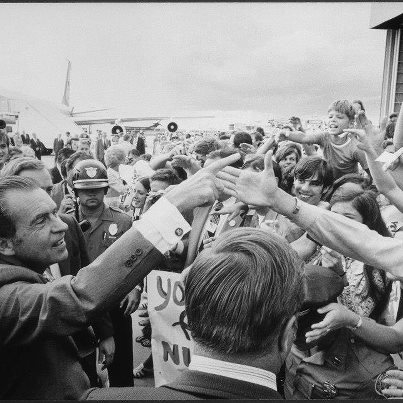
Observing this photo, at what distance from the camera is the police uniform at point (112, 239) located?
10.3 ft

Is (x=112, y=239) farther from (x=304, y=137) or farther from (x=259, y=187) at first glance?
(x=304, y=137)

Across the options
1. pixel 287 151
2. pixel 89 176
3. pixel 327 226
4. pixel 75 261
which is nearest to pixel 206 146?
pixel 287 151

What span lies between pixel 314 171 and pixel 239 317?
2259 mm

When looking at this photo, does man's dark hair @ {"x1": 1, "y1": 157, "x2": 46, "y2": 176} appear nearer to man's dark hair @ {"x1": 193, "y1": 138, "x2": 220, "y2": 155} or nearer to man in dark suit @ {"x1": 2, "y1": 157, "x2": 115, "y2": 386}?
man in dark suit @ {"x1": 2, "y1": 157, "x2": 115, "y2": 386}

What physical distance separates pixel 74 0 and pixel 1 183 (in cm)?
64

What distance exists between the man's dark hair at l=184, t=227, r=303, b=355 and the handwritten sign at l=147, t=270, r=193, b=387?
4.76 feet

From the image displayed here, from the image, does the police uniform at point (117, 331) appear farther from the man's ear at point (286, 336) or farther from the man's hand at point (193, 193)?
the man's ear at point (286, 336)

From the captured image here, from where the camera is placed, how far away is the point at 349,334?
6.02ft

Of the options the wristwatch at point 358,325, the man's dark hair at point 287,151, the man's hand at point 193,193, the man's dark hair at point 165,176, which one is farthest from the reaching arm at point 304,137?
the man's hand at point 193,193

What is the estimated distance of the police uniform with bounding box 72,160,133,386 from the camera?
3.13 metres

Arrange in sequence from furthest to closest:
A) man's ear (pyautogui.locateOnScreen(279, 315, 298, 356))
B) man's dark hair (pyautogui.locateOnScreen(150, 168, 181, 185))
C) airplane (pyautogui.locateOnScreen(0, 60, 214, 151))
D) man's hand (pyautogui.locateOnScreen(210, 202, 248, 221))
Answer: airplane (pyautogui.locateOnScreen(0, 60, 214, 151)) → man's dark hair (pyautogui.locateOnScreen(150, 168, 181, 185)) → man's hand (pyautogui.locateOnScreen(210, 202, 248, 221)) → man's ear (pyautogui.locateOnScreen(279, 315, 298, 356))

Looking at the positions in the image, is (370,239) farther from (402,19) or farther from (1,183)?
(402,19)

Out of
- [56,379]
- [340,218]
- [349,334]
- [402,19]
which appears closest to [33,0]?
[56,379]

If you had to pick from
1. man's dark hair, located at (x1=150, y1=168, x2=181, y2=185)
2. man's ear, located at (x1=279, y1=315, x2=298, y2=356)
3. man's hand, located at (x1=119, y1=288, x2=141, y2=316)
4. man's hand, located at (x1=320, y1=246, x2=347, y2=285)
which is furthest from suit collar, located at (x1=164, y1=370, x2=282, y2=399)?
man's dark hair, located at (x1=150, y1=168, x2=181, y2=185)
